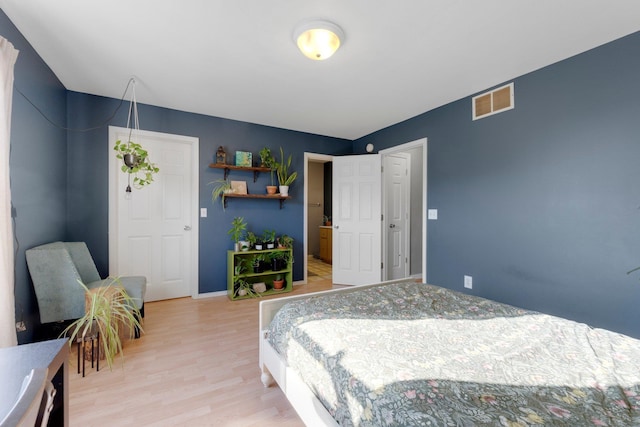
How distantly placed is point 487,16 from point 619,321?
2305 mm

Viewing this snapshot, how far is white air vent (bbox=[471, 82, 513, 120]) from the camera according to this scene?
256 cm

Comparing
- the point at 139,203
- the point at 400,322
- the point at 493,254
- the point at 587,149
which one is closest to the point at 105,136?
the point at 139,203

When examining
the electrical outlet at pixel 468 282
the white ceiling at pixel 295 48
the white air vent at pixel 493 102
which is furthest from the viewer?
the electrical outlet at pixel 468 282

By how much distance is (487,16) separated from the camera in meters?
1.73

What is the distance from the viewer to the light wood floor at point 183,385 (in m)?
1.50

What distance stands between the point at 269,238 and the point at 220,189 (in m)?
0.94

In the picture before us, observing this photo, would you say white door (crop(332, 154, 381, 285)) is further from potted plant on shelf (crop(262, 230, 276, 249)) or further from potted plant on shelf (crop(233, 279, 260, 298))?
potted plant on shelf (crop(233, 279, 260, 298))

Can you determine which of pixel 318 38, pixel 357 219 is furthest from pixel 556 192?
pixel 357 219

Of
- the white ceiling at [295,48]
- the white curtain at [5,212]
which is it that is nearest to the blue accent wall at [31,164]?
the white ceiling at [295,48]

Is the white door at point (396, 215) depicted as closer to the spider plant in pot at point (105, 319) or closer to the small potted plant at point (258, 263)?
the small potted plant at point (258, 263)

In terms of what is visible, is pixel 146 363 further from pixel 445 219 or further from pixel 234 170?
pixel 445 219

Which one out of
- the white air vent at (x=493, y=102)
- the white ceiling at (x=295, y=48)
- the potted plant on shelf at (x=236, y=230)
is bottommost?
the potted plant on shelf at (x=236, y=230)

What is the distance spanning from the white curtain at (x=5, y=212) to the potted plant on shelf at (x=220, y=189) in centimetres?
206

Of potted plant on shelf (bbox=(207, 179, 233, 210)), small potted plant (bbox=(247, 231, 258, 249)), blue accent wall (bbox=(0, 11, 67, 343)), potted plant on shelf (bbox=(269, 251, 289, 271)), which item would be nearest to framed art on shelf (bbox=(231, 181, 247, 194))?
potted plant on shelf (bbox=(207, 179, 233, 210))
